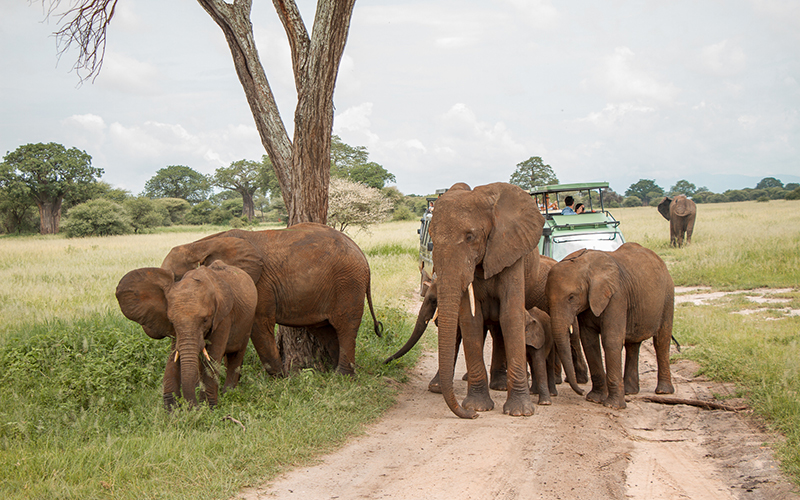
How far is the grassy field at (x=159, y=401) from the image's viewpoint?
447cm

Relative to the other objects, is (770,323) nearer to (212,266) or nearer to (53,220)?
(212,266)

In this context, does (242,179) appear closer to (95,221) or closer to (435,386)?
(95,221)

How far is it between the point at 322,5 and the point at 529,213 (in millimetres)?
3784

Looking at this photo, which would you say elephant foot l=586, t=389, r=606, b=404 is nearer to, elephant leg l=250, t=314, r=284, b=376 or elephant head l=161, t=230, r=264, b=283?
elephant leg l=250, t=314, r=284, b=376

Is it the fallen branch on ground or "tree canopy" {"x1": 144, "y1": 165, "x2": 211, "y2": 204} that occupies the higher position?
"tree canopy" {"x1": 144, "y1": 165, "x2": 211, "y2": 204}

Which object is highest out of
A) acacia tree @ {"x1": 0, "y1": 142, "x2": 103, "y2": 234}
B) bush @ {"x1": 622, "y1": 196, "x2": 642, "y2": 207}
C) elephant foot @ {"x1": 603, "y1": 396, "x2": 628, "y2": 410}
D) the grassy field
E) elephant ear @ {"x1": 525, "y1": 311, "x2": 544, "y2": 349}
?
acacia tree @ {"x1": 0, "y1": 142, "x2": 103, "y2": 234}

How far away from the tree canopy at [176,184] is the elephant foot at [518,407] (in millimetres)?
82098

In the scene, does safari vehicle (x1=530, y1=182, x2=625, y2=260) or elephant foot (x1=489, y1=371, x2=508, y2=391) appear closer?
elephant foot (x1=489, y1=371, x2=508, y2=391)

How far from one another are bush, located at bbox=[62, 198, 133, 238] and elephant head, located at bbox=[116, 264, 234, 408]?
122 feet

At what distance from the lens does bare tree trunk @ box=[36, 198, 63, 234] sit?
138 ft

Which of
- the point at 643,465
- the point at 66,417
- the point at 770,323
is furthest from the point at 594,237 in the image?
the point at 66,417

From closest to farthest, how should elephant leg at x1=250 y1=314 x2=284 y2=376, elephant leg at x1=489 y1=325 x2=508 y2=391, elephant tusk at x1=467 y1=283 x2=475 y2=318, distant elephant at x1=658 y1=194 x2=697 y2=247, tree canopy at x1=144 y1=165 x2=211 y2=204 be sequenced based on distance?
1. elephant tusk at x1=467 y1=283 x2=475 y2=318
2. elephant leg at x1=250 y1=314 x2=284 y2=376
3. elephant leg at x1=489 y1=325 x2=508 y2=391
4. distant elephant at x1=658 y1=194 x2=697 y2=247
5. tree canopy at x1=144 y1=165 x2=211 y2=204

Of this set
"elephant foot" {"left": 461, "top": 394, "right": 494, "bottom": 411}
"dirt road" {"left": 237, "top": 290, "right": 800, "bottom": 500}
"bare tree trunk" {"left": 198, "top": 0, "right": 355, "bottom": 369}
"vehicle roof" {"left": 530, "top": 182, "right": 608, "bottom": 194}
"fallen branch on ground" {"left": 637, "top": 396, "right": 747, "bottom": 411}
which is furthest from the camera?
"vehicle roof" {"left": 530, "top": 182, "right": 608, "bottom": 194}

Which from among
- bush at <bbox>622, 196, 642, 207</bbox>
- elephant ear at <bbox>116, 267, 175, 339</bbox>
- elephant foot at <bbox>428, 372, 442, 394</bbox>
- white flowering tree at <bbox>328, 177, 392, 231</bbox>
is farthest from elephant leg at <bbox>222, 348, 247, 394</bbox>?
bush at <bbox>622, 196, 642, 207</bbox>
